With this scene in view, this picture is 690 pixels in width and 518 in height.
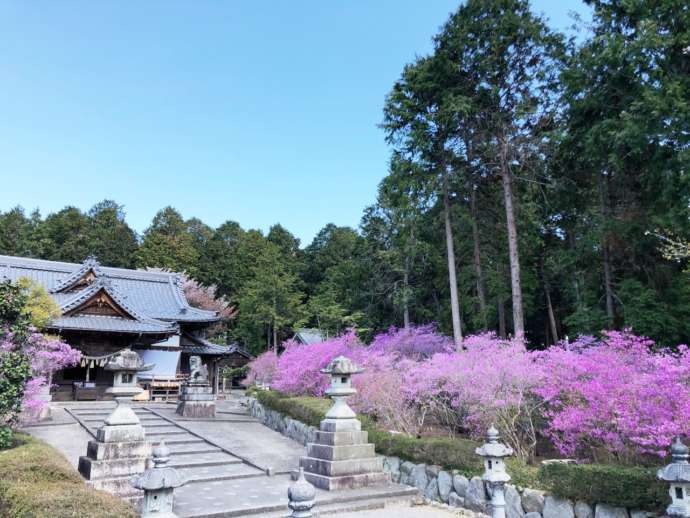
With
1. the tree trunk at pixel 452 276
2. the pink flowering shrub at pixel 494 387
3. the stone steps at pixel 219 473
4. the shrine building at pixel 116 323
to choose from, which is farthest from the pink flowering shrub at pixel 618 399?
the shrine building at pixel 116 323

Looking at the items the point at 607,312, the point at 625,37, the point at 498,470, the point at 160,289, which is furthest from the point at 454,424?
the point at 160,289

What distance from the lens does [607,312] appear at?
14547 mm

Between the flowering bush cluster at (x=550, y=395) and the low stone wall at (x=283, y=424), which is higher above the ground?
the flowering bush cluster at (x=550, y=395)

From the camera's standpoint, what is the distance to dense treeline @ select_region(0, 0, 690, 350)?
12.5 meters

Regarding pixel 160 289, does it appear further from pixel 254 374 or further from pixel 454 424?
pixel 454 424

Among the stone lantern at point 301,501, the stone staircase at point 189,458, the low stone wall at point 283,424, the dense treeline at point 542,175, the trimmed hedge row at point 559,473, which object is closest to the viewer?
the stone lantern at point 301,501

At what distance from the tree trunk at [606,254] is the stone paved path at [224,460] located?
907 centimetres

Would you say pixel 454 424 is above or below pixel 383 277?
below

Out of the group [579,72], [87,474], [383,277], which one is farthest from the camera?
[383,277]

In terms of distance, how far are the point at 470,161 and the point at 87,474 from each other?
15.5 m

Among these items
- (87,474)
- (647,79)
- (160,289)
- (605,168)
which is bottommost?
(87,474)

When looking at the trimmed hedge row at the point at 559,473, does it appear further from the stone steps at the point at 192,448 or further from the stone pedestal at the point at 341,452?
the stone steps at the point at 192,448

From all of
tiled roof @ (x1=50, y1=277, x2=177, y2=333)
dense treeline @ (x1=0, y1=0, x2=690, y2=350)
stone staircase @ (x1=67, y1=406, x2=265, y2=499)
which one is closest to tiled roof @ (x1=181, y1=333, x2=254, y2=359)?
tiled roof @ (x1=50, y1=277, x2=177, y2=333)

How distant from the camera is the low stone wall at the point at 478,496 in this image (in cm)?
665
